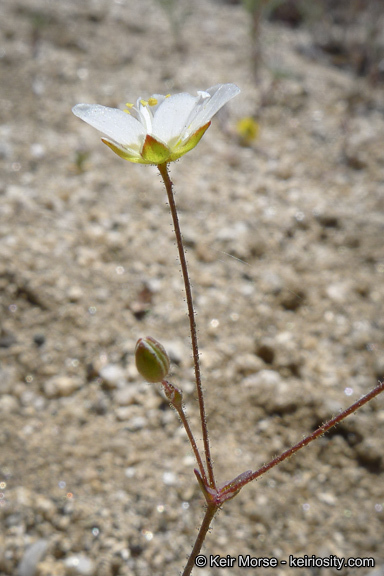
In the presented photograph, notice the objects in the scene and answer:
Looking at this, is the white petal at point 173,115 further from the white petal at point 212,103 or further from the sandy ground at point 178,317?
the sandy ground at point 178,317

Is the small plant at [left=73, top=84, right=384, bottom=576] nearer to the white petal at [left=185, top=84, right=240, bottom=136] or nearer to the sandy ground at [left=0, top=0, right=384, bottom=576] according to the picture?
the white petal at [left=185, top=84, right=240, bottom=136]

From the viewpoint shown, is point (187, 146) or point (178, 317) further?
point (178, 317)

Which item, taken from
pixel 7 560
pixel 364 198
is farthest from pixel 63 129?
pixel 7 560

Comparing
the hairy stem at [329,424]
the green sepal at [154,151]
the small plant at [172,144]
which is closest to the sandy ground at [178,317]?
the small plant at [172,144]

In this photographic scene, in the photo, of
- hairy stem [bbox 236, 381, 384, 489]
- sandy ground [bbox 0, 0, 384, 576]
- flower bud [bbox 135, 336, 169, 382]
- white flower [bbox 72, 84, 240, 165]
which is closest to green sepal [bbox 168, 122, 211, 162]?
white flower [bbox 72, 84, 240, 165]

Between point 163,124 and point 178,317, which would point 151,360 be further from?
point 178,317

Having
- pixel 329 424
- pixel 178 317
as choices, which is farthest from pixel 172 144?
pixel 178 317
